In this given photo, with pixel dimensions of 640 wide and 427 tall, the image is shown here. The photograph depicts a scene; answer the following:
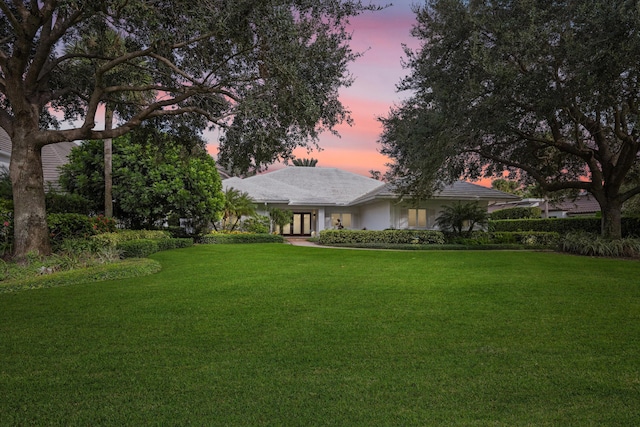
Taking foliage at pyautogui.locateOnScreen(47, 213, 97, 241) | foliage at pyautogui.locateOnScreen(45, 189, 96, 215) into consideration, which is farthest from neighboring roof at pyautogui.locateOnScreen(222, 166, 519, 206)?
foliage at pyautogui.locateOnScreen(47, 213, 97, 241)

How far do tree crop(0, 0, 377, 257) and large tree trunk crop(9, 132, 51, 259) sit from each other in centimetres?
3

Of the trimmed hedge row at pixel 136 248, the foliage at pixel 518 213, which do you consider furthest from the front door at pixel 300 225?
the trimmed hedge row at pixel 136 248

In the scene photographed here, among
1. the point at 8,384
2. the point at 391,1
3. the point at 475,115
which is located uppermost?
the point at 391,1

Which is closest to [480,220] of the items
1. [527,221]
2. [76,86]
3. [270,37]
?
[527,221]

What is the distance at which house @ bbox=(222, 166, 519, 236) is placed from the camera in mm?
26141

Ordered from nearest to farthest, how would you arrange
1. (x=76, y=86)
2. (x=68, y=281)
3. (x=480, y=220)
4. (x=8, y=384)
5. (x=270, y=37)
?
1. (x=8, y=384)
2. (x=68, y=281)
3. (x=270, y=37)
4. (x=76, y=86)
5. (x=480, y=220)

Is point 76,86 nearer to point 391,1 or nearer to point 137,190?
point 137,190

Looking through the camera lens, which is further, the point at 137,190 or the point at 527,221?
the point at 527,221

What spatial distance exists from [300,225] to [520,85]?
2329 cm

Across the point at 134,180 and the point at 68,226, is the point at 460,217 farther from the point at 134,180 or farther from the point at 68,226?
the point at 68,226

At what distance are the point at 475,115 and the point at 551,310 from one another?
8.96 m

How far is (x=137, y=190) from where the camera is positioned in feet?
63.7

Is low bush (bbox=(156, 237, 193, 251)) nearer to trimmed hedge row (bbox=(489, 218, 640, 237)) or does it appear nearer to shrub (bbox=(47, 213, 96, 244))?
shrub (bbox=(47, 213, 96, 244))

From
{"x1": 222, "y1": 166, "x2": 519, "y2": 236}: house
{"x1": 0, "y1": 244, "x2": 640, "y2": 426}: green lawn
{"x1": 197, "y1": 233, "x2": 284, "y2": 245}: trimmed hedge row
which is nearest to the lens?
{"x1": 0, "y1": 244, "x2": 640, "y2": 426}: green lawn
